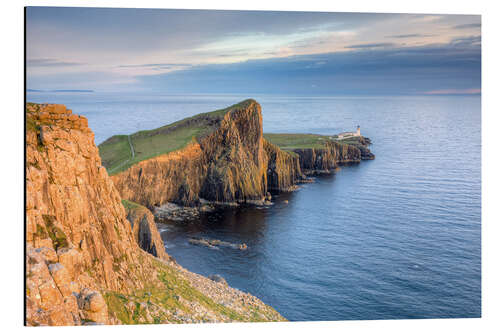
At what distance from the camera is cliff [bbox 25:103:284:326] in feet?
46.8

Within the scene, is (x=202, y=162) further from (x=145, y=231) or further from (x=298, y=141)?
(x=298, y=141)

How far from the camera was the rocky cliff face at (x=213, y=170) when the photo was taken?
5931cm

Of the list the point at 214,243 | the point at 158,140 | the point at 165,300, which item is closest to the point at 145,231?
the point at 214,243

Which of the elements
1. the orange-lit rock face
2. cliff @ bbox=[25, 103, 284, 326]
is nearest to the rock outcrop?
cliff @ bbox=[25, 103, 284, 326]

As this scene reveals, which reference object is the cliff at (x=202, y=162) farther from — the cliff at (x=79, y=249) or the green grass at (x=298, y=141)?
the cliff at (x=79, y=249)

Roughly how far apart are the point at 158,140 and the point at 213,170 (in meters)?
10.3

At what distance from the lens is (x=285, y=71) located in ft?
96.2

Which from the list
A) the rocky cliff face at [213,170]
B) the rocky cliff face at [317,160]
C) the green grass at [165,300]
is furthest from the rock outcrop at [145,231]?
the rocky cliff face at [317,160]

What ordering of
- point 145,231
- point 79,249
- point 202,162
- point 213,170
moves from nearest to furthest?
point 79,249 → point 145,231 → point 213,170 → point 202,162

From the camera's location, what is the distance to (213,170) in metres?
66.6

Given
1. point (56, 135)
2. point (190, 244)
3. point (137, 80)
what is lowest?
point (190, 244)

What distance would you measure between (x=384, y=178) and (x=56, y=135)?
59298 mm
